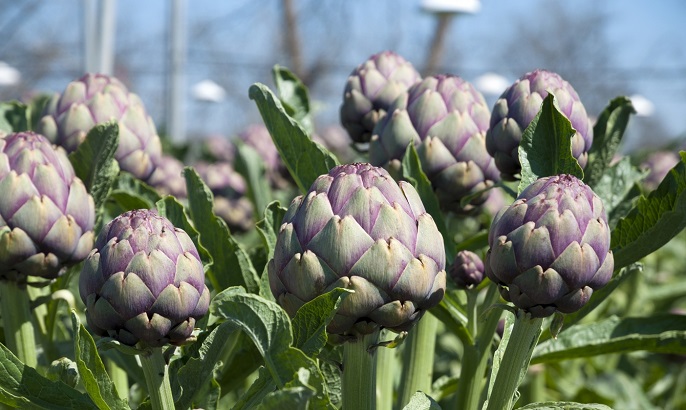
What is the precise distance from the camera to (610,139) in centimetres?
101

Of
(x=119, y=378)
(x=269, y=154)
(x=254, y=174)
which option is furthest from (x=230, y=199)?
(x=119, y=378)

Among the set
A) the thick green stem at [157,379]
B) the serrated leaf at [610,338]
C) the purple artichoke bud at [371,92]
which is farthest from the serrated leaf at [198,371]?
the purple artichoke bud at [371,92]

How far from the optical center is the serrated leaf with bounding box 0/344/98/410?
772mm

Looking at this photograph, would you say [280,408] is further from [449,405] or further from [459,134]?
[449,405]

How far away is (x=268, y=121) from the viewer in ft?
3.09

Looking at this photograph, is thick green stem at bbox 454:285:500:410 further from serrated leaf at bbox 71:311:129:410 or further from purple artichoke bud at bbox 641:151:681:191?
purple artichoke bud at bbox 641:151:681:191

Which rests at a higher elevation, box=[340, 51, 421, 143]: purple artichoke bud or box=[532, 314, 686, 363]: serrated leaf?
box=[340, 51, 421, 143]: purple artichoke bud

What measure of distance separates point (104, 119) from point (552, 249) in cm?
67

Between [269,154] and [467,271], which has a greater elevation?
[467,271]

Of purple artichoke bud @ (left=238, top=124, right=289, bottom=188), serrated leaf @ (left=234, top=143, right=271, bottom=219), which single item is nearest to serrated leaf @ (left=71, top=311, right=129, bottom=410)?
serrated leaf @ (left=234, top=143, right=271, bottom=219)

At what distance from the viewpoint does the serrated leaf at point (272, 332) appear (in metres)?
0.66

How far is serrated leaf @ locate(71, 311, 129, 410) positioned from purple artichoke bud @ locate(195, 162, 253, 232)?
4.96 ft

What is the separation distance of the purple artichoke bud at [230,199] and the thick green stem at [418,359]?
1.31 meters

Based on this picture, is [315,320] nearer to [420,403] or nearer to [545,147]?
[420,403]
